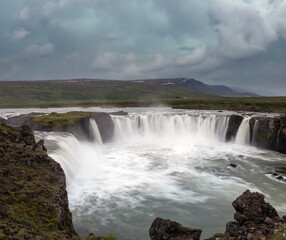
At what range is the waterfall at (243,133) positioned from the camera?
4994cm

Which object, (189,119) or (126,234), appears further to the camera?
(189,119)

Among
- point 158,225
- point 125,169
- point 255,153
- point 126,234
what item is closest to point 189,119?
point 255,153

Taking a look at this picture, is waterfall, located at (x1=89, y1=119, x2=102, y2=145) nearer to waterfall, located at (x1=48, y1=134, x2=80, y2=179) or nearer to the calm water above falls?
the calm water above falls

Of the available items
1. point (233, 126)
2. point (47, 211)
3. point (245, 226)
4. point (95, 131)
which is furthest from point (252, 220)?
point (233, 126)

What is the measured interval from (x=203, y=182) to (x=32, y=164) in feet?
61.1

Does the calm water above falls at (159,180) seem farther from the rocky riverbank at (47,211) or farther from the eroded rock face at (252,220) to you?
the eroded rock face at (252,220)

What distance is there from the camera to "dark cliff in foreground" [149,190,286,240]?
34.5 feet

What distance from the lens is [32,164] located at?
16.5 meters

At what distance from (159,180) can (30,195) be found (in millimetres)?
17840

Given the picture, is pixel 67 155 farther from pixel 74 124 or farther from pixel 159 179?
pixel 74 124

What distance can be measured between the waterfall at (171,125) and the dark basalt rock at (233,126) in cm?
74

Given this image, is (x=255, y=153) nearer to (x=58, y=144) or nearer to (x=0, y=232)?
(x=58, y=144)

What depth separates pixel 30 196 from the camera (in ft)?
42.8

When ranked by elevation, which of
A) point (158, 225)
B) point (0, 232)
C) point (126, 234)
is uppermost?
point (0, 232)
